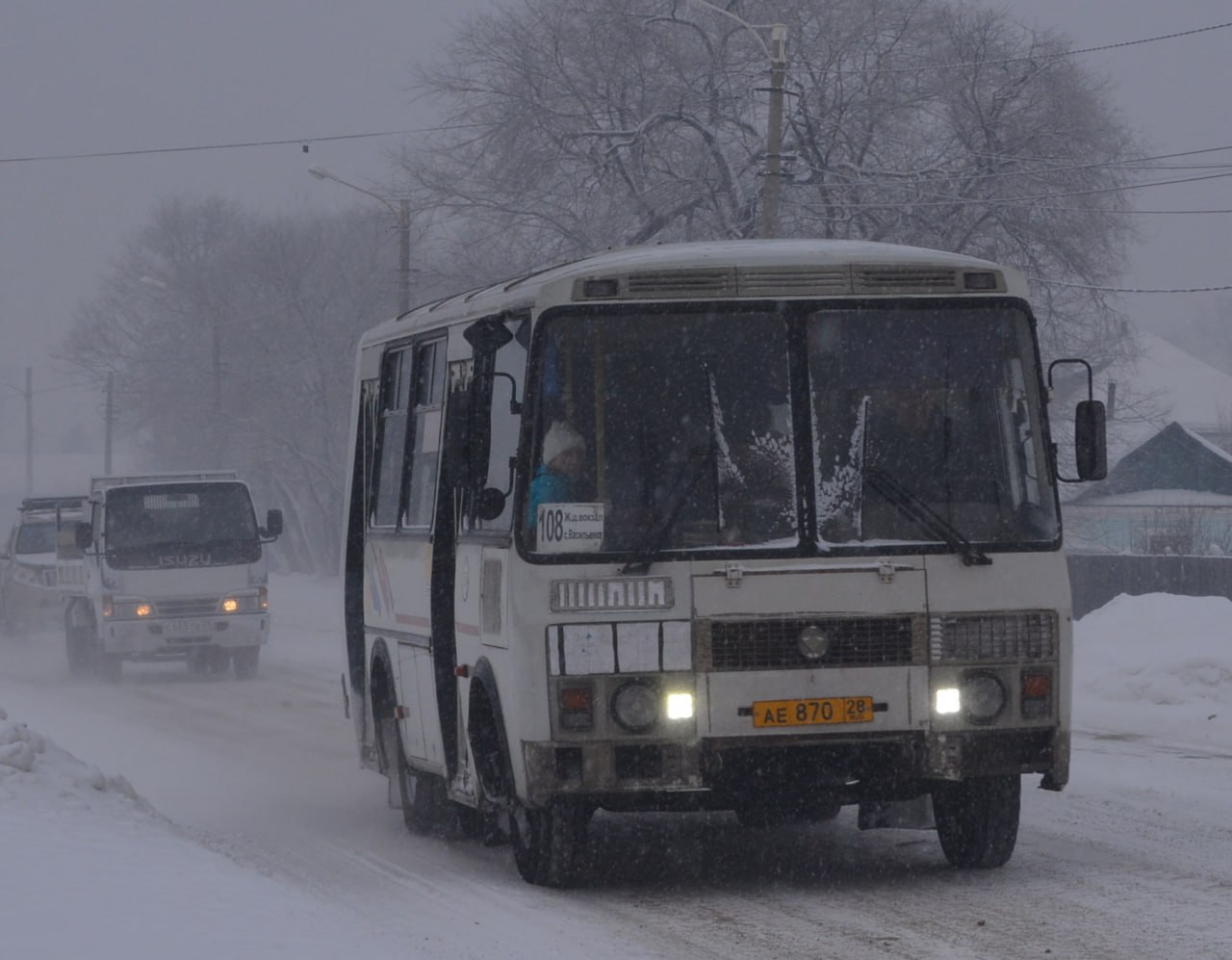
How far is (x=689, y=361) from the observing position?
880 centimetres

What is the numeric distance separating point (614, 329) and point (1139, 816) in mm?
4196

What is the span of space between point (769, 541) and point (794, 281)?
3.66ft

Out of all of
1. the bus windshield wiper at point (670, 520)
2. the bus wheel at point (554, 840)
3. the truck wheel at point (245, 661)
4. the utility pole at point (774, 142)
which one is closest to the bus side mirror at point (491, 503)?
the bus windshield wiper at point (670, 520)

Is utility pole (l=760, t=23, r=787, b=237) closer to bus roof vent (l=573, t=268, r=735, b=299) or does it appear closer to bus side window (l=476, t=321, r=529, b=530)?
bus side window (l=476, t=321, r=529, b=530)

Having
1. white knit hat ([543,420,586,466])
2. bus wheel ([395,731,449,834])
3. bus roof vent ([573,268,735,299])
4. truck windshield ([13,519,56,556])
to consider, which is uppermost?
bus roof vent ([573,268,735,299])

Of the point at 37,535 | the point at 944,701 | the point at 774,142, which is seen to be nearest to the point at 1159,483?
the point at 37,535

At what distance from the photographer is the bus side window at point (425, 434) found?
1064 cm

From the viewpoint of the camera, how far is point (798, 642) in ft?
28.1

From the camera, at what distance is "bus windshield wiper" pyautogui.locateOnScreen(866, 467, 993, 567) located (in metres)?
8.69

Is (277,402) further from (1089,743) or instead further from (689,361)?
(689,361)

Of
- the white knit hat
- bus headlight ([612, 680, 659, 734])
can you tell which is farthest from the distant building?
bus headlight ([612, 680, 659, 734])

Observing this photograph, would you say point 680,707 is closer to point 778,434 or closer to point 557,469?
point 557,469

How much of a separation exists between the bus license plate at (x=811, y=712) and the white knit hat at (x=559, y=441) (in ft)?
4.15

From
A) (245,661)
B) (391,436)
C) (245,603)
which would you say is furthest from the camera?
(245,661)
